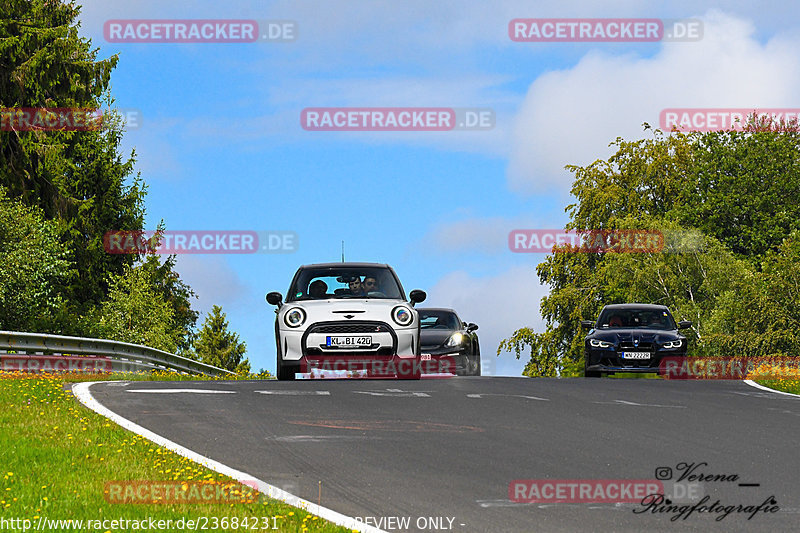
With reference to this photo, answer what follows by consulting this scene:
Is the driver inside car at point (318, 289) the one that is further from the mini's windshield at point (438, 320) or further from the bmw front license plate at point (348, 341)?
the mini's windshield at point (438, 320)

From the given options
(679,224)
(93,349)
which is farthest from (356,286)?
(679,224)

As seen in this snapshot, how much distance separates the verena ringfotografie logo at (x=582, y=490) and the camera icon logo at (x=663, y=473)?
18 centimetres

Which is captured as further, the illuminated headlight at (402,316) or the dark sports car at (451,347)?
the dark sports car at (451,347)

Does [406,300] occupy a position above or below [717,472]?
above

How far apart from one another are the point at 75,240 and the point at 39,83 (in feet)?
66.3

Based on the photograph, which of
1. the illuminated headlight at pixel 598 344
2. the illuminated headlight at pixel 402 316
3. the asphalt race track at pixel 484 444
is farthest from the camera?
the illuminated headlight at pixel 598 344

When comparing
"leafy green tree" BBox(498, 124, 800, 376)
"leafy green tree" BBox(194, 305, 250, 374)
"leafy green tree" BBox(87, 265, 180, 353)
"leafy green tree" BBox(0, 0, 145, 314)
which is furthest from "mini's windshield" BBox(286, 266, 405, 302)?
"leafy green tree" BBox(194, 305, 250, 374)

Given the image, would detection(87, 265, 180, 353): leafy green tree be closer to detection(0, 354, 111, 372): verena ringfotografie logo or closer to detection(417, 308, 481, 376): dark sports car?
detection(0, 354, 111, 372): verena ringfotografie logo

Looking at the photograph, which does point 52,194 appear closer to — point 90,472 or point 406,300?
point 406,300

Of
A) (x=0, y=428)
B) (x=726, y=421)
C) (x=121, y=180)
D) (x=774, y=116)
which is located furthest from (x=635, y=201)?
(x=0, y=428)

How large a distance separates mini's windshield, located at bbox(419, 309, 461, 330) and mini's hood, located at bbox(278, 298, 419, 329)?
203 inches

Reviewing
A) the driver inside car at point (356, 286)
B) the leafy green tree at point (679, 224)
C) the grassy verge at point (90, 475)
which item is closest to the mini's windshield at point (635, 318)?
the driver inside car at point (356, 286)

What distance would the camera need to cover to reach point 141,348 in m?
30.9

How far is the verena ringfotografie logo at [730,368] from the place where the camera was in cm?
2308
